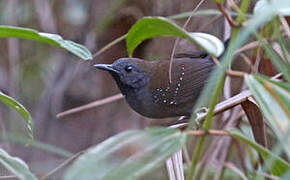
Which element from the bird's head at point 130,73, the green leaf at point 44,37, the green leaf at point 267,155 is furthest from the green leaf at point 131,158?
the bird's head at point 130,73

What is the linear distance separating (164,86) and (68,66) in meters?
1.86

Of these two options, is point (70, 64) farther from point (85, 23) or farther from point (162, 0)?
point (162, 0)

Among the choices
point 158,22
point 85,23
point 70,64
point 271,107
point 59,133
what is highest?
point 158,22

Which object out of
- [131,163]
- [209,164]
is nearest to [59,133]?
[209,164]

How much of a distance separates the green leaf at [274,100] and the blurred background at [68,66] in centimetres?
230

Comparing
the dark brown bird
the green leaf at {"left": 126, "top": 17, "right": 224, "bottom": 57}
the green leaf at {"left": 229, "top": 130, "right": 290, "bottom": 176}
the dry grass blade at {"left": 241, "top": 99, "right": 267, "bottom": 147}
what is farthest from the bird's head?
the green leaf at {"left": 229, "top": 130, "right": 290, "bottom": 176}

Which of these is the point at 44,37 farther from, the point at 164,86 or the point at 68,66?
the point at 68,66

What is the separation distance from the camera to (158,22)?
1379 millimetres

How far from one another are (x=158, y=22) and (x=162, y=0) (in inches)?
106

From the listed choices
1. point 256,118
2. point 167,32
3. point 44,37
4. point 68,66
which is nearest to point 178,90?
point 256,118

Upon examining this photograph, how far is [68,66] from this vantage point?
4.66m

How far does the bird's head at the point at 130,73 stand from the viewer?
2918 mm

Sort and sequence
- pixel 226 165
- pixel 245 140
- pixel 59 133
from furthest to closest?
pixel 59 133 < pixel 226 165 < pixel 245 140

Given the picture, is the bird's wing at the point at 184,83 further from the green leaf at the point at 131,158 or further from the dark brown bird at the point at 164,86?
the green leaf at the point at 131,158
